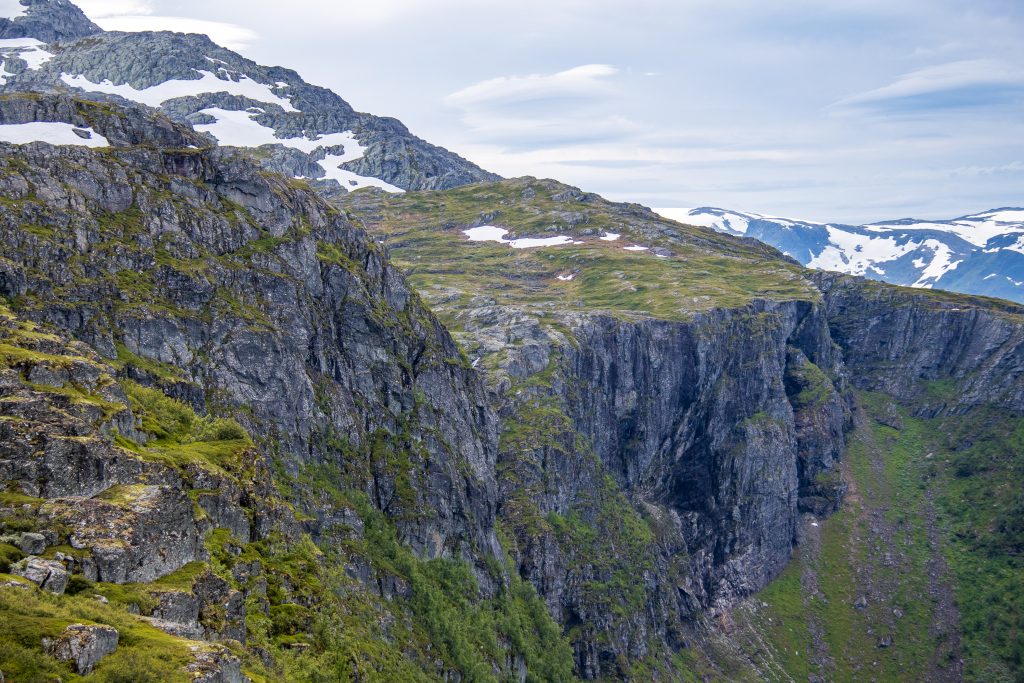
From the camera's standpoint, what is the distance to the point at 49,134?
3440 inches

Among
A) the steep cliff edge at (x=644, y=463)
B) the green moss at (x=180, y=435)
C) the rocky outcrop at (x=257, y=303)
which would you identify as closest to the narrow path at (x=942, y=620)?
the steep cliff edge at (x=644, y=463)

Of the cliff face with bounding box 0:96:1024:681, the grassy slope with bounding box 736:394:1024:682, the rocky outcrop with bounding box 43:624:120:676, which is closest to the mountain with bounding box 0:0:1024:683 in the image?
the rocky outcrop with bounding box 43:624:120:676

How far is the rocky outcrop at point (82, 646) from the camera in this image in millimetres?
28719

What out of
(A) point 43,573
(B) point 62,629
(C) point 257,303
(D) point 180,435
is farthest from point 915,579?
(B) point 62,629

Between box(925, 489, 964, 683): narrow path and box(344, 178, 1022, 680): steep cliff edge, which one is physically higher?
box(344, 178, 1022, 680): steep cliff edge

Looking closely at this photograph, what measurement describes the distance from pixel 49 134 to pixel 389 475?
191 ft

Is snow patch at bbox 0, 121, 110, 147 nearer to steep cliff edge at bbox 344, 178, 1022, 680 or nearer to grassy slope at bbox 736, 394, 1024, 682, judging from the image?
steep cliff edge at bbox 344, 178, 1022, 680

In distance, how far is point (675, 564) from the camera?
162 m

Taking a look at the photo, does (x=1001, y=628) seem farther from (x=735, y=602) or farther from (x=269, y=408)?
(x=269, y=408)

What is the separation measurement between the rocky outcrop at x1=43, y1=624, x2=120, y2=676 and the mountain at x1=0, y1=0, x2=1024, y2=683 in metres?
0.11

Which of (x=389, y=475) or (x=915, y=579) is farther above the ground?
(x=389, y=475)

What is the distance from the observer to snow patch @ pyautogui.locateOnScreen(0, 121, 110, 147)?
85125 mm

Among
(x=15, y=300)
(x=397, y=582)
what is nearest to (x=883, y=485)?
(x=397, y=582)

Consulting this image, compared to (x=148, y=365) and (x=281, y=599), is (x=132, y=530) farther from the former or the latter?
(x=148, y=365)
